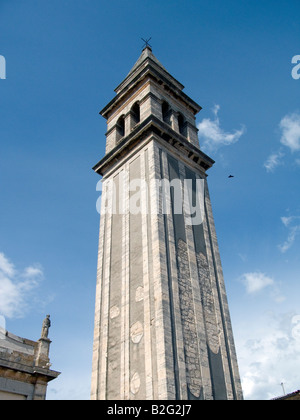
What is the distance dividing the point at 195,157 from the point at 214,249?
540 cm

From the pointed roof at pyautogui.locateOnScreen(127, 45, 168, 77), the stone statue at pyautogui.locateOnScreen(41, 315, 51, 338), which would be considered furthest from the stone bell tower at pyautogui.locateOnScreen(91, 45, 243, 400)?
the stone statue at pyautogui.locateOnScreen(41, 315, 51, 338)

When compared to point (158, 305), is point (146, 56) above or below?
above

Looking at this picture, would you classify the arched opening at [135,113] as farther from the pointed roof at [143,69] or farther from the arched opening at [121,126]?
the pointed roof at [143,69]

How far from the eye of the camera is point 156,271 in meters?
15.5

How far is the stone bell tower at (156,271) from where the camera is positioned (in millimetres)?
14148

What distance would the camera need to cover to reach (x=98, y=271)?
61.9ft

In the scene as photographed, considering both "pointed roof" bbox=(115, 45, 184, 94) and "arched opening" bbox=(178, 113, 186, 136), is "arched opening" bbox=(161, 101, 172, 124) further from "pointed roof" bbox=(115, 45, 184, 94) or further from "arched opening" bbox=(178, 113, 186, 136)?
"pointed roof" bbox=(115, 45, 184, 94)

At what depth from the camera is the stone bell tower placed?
14148 mm

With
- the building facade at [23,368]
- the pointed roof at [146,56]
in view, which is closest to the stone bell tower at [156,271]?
the pointed roof at [146,56]

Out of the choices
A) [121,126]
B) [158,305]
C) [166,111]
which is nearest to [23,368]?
[158,305]

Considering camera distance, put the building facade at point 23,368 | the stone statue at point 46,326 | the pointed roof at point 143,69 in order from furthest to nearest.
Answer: the pointed roof at point 143,69 → the stone statue at point 46,326 → the building facade at point 23,368

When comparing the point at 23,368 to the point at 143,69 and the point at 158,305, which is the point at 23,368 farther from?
the point at 143,69
